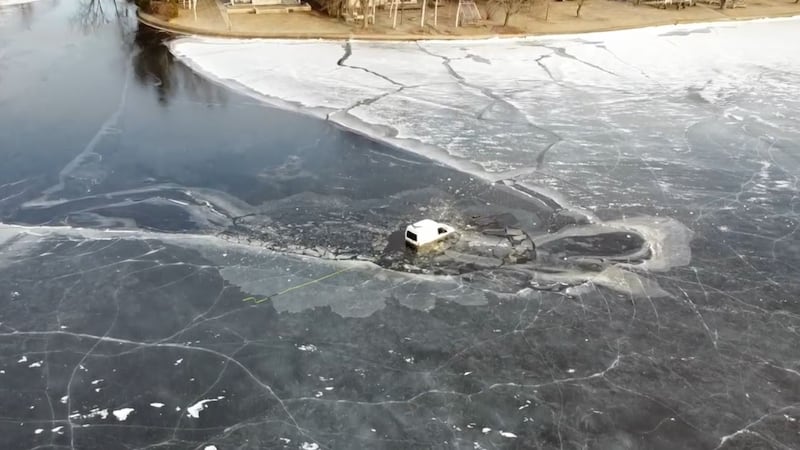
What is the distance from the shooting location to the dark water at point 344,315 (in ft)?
24.1

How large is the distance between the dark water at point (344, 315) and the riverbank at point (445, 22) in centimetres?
948

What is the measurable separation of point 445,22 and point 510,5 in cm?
251

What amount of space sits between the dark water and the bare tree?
12492 mm

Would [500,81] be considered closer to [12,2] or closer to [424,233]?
[424,233]

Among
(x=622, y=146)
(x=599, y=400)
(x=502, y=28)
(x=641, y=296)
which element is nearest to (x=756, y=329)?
(x=641, y=296)

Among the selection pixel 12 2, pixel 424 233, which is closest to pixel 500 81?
pixel 424 233

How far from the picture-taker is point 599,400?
25.3ft

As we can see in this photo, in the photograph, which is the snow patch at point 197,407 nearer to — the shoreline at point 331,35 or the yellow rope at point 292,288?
the yellow rope at point 292,288

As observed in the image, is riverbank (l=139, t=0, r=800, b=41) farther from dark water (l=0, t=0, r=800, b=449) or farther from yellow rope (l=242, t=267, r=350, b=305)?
yellow rope (l=242, t=267, r=350, b=305)

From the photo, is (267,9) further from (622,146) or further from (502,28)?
(622,146)

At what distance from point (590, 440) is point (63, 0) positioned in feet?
90.5

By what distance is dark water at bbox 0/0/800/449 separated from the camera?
7355mm

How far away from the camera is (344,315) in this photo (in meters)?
8.99

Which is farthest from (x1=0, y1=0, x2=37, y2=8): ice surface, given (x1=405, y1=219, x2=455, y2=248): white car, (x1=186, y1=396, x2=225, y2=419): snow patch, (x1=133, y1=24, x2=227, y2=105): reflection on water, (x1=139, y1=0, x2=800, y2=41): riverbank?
(x1=186, y1=396, x2=225, y2=419): snow patch
